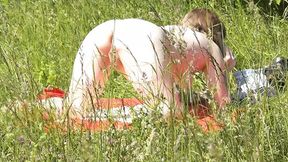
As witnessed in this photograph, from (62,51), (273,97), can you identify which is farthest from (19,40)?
(273,97)

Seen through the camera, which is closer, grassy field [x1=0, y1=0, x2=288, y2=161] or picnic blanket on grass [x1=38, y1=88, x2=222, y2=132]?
grassy field [x1=0, y1=0, x2=288, y2=161]

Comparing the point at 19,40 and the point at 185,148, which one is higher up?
the point at 19,40

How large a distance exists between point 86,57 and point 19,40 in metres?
1.22

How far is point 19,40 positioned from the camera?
5.39 metres

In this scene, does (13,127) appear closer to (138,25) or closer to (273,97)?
(273,97)

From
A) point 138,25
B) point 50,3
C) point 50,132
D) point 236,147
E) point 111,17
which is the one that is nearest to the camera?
point 236,147

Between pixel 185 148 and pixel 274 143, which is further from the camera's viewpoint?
pixel 274 143

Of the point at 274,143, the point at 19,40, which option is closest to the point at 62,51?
the point at 19,40

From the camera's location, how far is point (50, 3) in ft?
21.1

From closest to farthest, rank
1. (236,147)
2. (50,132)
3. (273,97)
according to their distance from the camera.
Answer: (236,147) → (50,132) → (273,97)

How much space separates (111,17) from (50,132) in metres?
3.23

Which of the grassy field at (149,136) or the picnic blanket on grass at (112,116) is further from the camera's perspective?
the picnic blanket on grass at (112,116)

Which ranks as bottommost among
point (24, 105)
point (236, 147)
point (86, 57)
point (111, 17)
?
point (236, 147)

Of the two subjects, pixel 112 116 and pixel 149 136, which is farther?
pixel 112 116
